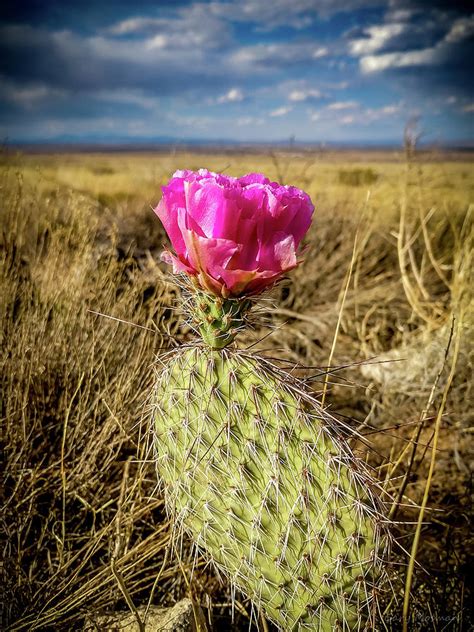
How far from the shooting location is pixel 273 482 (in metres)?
1.09

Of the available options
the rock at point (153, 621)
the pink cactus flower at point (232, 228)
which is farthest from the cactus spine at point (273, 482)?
the rock at point (153, 621)

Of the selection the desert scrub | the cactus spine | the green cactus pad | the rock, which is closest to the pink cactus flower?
the desert scrub

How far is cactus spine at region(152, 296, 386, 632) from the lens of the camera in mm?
1104

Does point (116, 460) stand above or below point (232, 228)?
below

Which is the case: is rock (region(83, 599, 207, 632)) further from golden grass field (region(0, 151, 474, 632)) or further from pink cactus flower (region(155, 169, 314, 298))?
pink cactus flower (region(155, 169, 314, 298))

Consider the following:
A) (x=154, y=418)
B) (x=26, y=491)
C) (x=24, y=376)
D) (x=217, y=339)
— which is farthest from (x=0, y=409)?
(x=217, y=339)

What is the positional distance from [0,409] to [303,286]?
122 inches

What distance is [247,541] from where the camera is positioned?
1.14 m

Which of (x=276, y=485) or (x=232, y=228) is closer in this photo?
(x=232, y=228)

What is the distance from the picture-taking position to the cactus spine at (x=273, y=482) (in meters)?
1.10

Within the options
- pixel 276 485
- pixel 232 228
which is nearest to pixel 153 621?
pixel 276 485

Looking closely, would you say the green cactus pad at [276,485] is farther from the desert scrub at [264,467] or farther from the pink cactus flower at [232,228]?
the pink cactus flower at [232,228]

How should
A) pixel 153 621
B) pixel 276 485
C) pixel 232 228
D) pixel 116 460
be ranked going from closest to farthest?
pixel 232 228 → pixel 276 485 → pixel 153 621 → pixel 116 460

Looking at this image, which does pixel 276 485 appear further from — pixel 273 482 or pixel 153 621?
pixel 153 621
